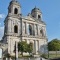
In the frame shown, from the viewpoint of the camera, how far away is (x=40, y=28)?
2115 inches

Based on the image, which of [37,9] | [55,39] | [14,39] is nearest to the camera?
[14,39]

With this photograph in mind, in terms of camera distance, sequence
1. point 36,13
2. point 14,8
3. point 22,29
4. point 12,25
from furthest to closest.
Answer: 1. point 36,13
2. point 14,8
3. point 22,29
4. point 12,25

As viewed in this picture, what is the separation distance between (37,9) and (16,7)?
765 centimetres

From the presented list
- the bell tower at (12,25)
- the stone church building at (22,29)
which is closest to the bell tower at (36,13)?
the stone church building at (22,29)

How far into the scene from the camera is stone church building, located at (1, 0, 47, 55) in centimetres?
4766

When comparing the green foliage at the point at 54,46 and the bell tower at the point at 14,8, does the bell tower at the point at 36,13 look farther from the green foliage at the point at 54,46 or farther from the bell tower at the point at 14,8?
the green foliage at the point at 54,46

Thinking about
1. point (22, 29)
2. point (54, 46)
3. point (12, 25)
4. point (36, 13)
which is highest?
point (36, 13)

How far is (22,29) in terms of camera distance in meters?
49.9

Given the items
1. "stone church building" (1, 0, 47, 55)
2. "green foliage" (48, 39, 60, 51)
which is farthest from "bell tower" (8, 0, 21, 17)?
"green foliage" (48, 39, 60, 51)

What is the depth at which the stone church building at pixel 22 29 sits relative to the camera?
47.7m

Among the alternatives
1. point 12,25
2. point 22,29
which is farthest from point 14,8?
point 22,29

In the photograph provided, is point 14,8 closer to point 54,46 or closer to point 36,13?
point 36,13

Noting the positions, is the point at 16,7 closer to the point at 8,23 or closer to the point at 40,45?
the point at 8,23

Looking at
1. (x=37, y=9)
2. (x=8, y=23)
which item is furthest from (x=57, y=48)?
(x=8, y=23)
